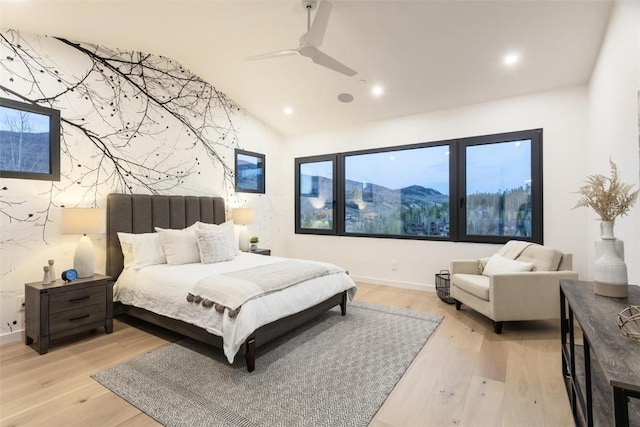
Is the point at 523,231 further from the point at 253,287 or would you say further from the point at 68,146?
the point at 68,146

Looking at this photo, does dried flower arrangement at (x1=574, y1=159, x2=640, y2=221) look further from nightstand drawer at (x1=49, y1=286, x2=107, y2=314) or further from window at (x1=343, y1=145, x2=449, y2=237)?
nightstand drawer at (x1=49, y1=286, x2=107, y2=314)

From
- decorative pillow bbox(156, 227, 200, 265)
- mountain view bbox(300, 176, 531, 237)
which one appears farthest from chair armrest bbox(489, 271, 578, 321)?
decorative pillow bbox(156, 227, 200, 265)

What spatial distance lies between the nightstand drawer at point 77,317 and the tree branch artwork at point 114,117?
0.92 metres

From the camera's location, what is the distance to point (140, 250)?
348 cm

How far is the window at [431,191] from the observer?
411cm

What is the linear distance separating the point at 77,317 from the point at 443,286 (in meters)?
4.18

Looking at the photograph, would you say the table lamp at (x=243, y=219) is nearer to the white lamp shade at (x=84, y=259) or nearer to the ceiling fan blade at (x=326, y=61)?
the white lamp shade at (x=84, y=259)

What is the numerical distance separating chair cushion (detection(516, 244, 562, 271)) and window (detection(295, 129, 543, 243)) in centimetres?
60

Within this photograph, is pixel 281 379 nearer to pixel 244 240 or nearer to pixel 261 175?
pixel 244 240

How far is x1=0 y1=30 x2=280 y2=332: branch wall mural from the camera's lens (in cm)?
301

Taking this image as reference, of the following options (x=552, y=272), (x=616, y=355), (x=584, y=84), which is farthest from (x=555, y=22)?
(x=616, y=355)

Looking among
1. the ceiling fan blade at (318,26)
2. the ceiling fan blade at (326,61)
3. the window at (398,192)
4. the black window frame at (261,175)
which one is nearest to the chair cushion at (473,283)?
the window at (398,192)

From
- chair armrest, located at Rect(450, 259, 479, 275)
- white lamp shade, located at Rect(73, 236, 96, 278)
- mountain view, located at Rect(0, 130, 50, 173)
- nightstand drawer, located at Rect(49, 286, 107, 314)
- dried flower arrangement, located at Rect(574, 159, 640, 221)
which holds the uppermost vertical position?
mountain view, located at Rect(0, 130, 50, 173)

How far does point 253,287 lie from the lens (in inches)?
100.0
